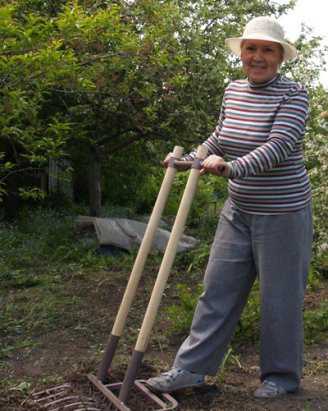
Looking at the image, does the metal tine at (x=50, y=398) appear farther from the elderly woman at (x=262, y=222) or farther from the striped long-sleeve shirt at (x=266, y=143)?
the striped long-sleeve shirt at (x=266, y=143)

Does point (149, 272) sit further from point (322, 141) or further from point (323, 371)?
point (323, 371)

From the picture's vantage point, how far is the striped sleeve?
3.06 m

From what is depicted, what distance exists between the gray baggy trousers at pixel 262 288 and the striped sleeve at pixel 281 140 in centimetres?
34

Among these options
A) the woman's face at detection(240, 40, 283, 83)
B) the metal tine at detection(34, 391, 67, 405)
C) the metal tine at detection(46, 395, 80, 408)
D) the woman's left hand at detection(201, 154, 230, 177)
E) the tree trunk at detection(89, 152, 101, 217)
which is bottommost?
the metal tine at detection(34, 391, 67, 405)

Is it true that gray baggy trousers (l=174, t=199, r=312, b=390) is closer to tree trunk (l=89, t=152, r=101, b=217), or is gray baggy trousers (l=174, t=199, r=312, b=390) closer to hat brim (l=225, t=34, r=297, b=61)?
hat brim (l=225, t=34, r=297, b=61)

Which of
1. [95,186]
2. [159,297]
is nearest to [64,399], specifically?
[159,297]

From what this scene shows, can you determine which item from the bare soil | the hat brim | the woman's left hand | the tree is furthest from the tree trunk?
the woman's left hand

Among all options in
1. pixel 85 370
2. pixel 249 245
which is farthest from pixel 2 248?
pixel 249 245

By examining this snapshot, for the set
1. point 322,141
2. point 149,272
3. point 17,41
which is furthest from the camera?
point 149,272

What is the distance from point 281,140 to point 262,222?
45cm

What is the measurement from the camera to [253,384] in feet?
12.4

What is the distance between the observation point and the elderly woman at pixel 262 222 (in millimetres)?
3180

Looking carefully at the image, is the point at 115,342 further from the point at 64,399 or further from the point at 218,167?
the point at 218,167

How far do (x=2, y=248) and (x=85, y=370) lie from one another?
12.9 ft
